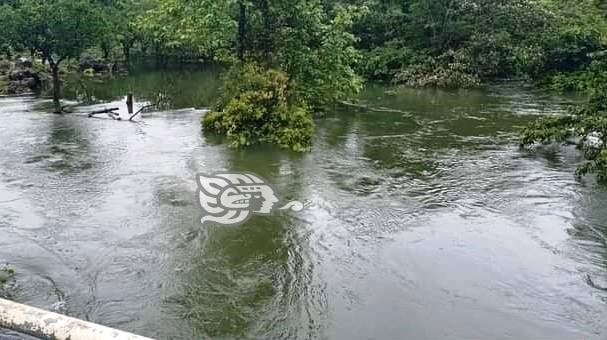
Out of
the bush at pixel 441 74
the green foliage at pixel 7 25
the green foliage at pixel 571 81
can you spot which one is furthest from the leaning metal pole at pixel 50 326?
the bush at pixel 441 74

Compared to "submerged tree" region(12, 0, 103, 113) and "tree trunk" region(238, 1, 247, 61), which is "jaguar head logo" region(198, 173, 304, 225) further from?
"submerged tree" region(12, 0, 103, 113)

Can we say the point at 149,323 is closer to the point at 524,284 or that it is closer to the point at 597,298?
the point at 524,284

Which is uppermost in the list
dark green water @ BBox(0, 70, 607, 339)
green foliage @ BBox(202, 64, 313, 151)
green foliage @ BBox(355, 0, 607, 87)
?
green foliage @ BBox(355, 0, 607, 87)

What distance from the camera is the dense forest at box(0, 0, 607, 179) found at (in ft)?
40.9

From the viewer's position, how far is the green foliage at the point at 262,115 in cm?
1205

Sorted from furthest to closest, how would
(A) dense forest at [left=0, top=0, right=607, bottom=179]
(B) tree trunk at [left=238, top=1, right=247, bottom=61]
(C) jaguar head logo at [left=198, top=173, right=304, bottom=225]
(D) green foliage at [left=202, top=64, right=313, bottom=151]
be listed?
(B) tree trunk at [left=238, top=1, right=247, bottom=61] < (A) dense forest at [left=0, top=0, right=607, bottom=179] < (D) green foliage at [left=202, top=64, right=313, bottom=151] < (C) jaguar head logo at [left=198, top=173, right=304, bottom=225]

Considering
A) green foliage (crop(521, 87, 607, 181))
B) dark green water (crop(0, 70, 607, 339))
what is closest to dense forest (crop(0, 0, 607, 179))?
green foliage (crop(521, 87, 607, 181))

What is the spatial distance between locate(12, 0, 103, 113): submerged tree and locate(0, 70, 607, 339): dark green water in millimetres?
8035

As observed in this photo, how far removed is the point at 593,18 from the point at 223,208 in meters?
23.4

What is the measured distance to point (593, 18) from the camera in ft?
82.9

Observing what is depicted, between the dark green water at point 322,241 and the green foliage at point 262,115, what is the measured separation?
549 millimetres

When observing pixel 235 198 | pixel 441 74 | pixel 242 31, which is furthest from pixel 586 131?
pixel 441 74

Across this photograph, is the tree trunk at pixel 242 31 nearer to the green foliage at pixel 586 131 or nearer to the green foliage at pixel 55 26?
the green foliage at pixel 586 131

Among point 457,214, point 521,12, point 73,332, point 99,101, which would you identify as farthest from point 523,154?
point 521,12
